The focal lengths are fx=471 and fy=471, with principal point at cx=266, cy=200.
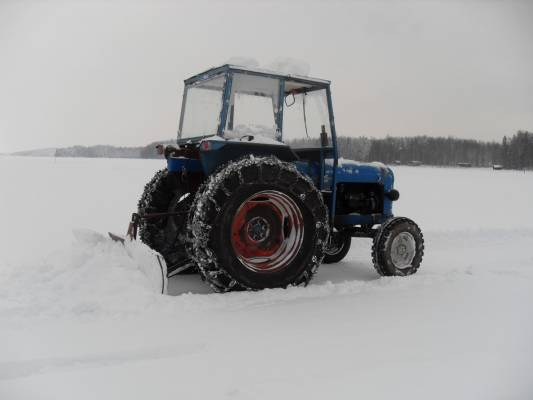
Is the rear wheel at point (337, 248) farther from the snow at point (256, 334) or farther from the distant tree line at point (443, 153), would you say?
the distant tree line at point (443, 153)

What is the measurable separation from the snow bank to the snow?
0.04 ft

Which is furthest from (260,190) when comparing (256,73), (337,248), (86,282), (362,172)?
(337,248)

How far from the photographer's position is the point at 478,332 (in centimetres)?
330

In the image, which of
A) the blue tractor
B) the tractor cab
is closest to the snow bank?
the blue tractor

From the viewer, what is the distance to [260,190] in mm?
4195

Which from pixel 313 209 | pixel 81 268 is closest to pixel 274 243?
pixel 313 209

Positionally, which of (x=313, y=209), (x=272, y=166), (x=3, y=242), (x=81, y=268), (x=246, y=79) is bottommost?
(x=3, y=242)

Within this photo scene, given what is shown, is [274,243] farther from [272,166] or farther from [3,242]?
[3,242]

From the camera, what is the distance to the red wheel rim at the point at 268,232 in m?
4.46

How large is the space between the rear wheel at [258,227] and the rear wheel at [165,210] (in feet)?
3.00

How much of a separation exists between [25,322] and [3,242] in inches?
151

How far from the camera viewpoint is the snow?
2.45 metres

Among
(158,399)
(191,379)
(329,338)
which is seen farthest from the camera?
(329,338)

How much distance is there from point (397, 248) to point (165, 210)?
8.77 ft
